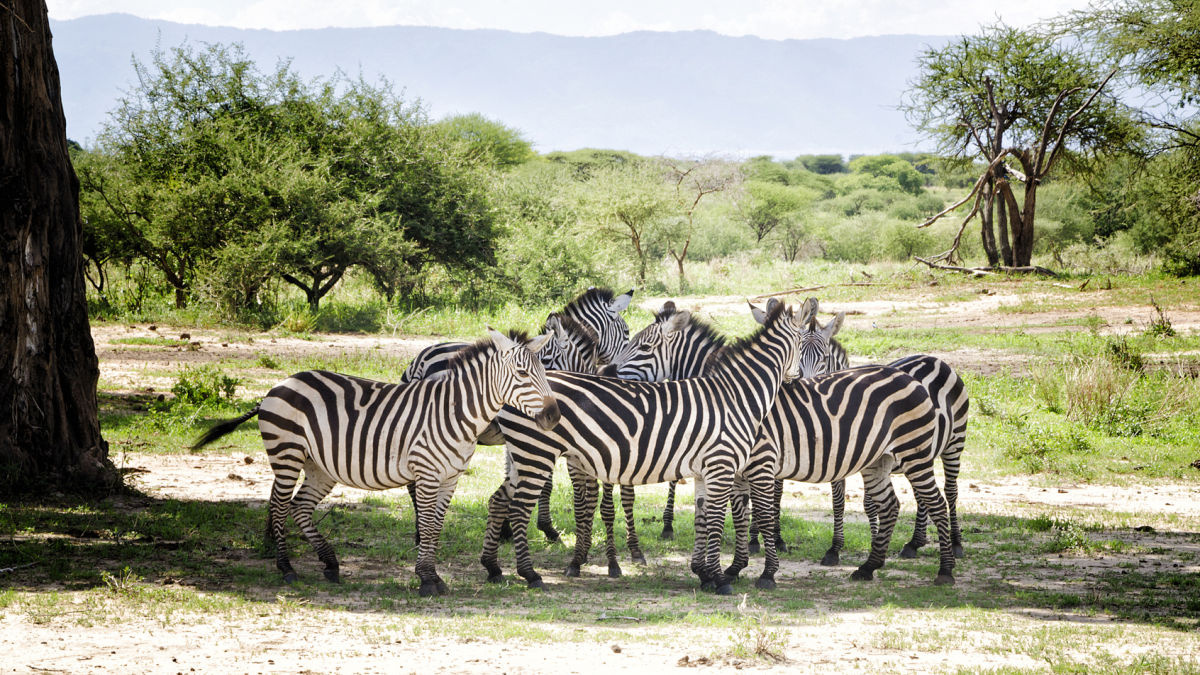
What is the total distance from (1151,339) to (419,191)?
17.0 m

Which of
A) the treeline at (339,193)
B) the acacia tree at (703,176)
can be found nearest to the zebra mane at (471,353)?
the treeline at (339,193)

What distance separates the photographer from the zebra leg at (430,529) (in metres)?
6.46

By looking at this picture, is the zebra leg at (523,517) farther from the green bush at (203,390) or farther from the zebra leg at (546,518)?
the green bush at (203,390)

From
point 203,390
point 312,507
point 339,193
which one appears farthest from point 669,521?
point 339,193

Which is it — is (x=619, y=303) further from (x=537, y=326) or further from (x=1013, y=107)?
(x=1013, y=107)

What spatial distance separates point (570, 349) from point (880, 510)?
2.93 meters

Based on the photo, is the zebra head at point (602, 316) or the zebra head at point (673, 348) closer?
the zebra head at point (673, 348)

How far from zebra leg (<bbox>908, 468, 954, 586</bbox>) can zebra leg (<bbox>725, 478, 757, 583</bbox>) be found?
4.43 feet

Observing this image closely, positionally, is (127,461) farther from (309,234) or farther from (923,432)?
(309,234)

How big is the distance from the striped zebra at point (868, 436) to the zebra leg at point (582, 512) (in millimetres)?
1366

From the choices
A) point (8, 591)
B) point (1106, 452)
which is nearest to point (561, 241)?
point (1106, 452)

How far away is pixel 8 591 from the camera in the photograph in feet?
19.0

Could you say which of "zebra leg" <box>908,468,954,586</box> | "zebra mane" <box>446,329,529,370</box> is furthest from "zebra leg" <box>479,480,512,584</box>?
"zebra leg" <box>908,468,954,586</box>

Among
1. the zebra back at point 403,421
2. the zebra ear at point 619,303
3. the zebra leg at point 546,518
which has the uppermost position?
the zebra ear at point 619,303
